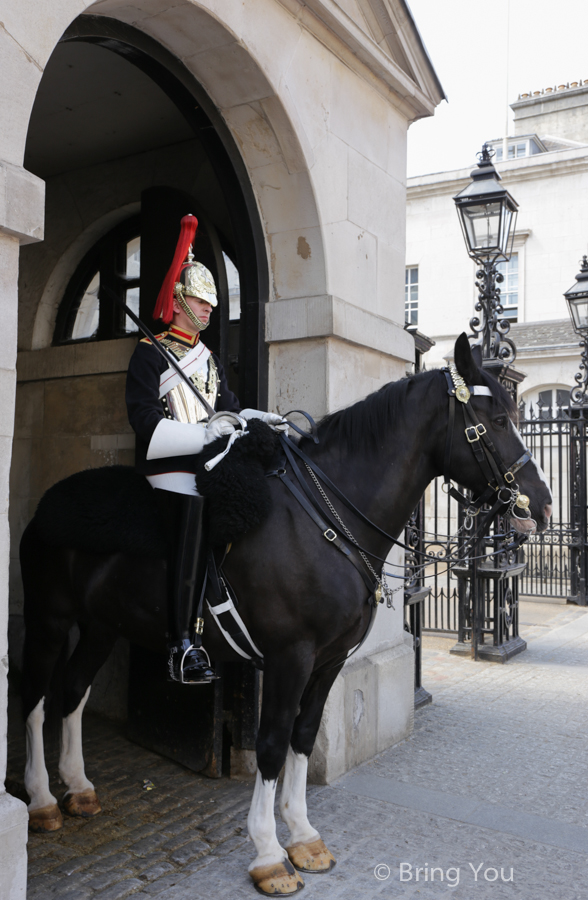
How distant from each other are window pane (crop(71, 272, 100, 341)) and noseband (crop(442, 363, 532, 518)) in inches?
139

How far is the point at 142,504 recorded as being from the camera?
11.6ft

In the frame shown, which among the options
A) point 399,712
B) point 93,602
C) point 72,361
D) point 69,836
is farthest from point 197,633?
point 72,361

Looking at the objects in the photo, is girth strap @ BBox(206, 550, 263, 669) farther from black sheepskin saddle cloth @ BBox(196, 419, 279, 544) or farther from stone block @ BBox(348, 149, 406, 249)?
stone block @ BBox(348, 149, 406, 249)

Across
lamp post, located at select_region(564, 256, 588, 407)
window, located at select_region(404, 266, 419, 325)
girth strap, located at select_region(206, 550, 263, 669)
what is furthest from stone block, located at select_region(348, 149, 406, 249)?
window, located at select_region(404, 266, 419, 325)

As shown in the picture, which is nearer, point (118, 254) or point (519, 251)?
point (118, 254)

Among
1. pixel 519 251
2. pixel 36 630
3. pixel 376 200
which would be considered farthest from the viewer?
pixel 519 251

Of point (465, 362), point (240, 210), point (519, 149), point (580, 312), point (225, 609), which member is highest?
point (519, 149)

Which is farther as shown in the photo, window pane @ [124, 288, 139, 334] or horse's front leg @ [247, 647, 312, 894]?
window pane @ [124, 288, 139, 334]

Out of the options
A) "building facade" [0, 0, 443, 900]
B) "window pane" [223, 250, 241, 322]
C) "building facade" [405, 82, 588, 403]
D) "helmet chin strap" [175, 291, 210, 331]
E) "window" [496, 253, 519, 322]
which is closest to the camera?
"helmet chin strap" [175, 291, 210, 331]

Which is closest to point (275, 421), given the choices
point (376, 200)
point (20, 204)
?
point (20, 204)

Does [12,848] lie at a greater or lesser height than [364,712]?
greater

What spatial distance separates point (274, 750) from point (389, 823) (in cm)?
108

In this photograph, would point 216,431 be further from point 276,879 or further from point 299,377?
point 276,879

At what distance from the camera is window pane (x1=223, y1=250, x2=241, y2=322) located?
5148mm
